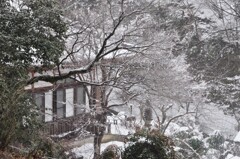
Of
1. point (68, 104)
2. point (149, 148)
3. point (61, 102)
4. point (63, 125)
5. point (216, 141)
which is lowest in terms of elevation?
point (216, 141)

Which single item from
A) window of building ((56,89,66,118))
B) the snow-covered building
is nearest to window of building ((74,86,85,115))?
the snow-covered building

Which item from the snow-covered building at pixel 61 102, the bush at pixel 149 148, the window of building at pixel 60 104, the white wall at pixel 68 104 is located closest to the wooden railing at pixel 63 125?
the snow-covered building at pixel 61 102

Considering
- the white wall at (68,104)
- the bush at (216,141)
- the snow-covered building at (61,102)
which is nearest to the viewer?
the snow-covered building at (61,102)

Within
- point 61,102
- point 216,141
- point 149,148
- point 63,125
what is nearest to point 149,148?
point 149,148

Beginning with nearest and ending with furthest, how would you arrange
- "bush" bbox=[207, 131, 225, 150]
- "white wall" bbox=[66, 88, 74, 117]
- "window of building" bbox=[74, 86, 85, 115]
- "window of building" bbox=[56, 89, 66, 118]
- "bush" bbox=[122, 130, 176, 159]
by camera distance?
"bush" bbox=[122, 130, 176, 159] < "window of building" bbox=[56, 89, 66, 118] < "white wall" bbox=[66, 88, 74, 117] < "window of building" bbox=[74, 86, 85, 115] < "bush" bbox=[207, 131, 225, 150]

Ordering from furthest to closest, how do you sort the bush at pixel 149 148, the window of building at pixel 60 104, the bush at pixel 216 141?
the bush at pixel 216 141, the window of building at pixel 60 104, the bush at pixel 149 148

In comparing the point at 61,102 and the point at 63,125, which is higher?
the point at 61,102

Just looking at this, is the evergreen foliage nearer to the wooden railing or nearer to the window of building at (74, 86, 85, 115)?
the wooden railing

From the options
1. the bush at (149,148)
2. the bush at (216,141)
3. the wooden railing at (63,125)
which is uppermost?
the bush at (149,148)

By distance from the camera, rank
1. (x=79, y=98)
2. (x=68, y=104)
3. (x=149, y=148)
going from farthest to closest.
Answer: (x=79, y=98), (x=68, y=104), (x=149, y=148)

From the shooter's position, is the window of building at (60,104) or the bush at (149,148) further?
the window of building at (60,104)

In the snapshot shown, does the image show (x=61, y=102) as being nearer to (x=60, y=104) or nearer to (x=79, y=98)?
(x=60, y=104)

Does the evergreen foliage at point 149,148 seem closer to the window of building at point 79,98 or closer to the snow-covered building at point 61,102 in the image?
the snow-covered building at point 61,102

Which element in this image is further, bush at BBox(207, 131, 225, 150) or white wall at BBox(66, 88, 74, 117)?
bush at BBox(207, 131, 225, 150)
